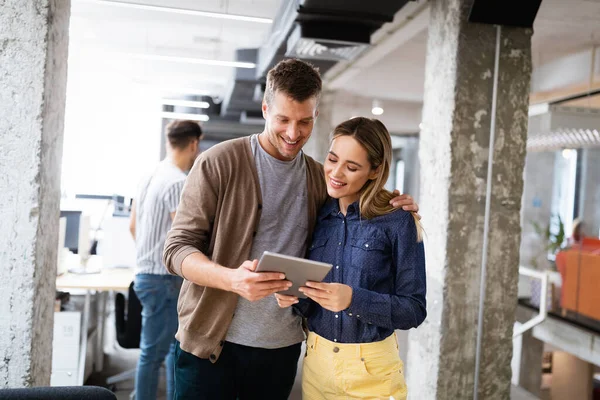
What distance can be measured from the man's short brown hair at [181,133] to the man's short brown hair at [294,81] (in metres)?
2.14

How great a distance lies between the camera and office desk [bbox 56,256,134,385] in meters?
4.32

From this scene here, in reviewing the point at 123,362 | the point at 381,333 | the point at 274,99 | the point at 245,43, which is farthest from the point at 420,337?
the point at 245,43

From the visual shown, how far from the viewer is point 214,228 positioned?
6.02ft

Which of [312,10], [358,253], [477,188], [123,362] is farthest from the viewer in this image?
[123,362]

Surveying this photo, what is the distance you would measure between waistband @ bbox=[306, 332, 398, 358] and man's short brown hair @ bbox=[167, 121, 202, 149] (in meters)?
2.33

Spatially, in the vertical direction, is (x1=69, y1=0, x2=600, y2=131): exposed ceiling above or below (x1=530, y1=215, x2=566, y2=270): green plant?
above

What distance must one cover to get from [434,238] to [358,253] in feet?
6.42

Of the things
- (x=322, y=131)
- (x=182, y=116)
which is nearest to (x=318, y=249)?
(x=322, y=131)

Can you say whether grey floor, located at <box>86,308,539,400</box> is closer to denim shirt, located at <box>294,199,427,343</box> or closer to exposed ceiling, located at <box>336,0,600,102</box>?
denim shirt, located at <box>294,199,427,343</box>

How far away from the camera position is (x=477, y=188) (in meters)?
3.52

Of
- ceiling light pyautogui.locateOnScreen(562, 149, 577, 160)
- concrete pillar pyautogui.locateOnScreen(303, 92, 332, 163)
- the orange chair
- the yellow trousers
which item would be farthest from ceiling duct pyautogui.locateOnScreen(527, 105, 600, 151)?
the yellow trousers

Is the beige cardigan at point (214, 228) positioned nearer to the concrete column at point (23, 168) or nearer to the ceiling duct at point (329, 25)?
the concrete column at point (23, 168)

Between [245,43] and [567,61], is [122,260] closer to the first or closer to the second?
[245,43]

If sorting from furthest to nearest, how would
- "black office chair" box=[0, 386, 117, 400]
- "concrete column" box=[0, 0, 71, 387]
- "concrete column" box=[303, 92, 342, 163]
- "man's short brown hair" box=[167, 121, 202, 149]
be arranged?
"concrete column" box=[303, 92, 342, 163]
"man's short brown hair" box=[167, 121, 202, 149]
"concrete column" box=[0, 0, 71, 387]
"black office chair" box=[0, 386, 117, 400]
